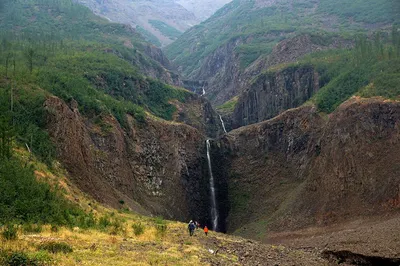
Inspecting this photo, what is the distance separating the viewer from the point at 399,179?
53.7 metres

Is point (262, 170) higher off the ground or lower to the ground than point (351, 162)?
Result: lower

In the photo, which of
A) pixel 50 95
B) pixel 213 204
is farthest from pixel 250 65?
pixel 50 95

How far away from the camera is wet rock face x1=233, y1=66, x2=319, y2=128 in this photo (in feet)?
361

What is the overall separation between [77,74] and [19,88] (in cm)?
3356

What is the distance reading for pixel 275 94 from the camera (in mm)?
117750

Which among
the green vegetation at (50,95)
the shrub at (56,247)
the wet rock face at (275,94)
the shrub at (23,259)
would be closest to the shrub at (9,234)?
the green vegetation at (50,95)

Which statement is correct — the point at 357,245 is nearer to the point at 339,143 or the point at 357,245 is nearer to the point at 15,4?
the point at 339,143

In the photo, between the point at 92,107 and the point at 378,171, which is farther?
the point at 92,107

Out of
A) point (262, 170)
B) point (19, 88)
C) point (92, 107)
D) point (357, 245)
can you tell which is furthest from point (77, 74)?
point (357, 245)

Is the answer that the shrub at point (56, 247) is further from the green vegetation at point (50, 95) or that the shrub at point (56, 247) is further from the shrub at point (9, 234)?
the green vegetation at point (50, 95)

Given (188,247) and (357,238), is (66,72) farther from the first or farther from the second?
(357,238)

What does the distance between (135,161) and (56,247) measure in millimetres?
49205

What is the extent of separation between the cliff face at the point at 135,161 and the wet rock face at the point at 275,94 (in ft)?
120

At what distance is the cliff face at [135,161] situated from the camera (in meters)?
54.8
